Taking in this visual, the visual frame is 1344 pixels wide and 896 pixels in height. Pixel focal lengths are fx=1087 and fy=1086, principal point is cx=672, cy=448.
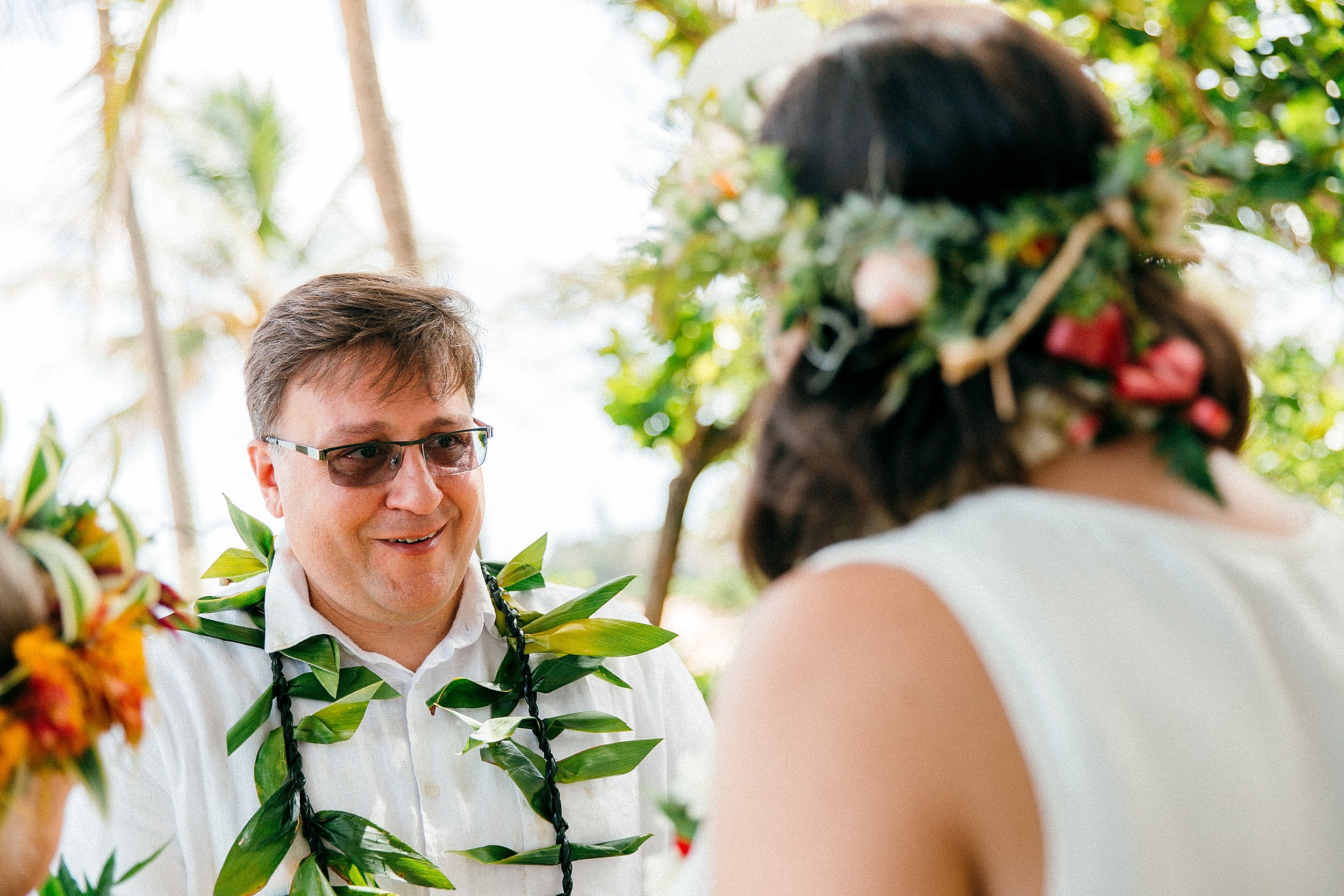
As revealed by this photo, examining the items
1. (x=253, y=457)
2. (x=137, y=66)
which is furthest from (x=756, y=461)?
(x=137, y=66)

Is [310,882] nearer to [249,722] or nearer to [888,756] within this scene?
[249,722]

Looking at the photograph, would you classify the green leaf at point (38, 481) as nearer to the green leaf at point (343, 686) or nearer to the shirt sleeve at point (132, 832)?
the shirt sleeve at point (132, 832)

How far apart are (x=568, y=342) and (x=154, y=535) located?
2.94m

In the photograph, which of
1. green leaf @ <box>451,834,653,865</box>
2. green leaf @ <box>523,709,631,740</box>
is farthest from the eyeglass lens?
green leaf @ <box>451,834,653,865</box>

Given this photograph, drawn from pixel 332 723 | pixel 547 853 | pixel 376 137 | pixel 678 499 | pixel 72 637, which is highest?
pixel 376 137

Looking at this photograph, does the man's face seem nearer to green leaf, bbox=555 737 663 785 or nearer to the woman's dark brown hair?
green leaf, bbox=555 737 663 785

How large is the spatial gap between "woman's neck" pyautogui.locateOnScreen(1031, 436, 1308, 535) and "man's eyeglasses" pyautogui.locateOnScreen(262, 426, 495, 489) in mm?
1666

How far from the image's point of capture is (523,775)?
2.29 meters

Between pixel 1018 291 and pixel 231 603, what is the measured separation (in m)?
1.93

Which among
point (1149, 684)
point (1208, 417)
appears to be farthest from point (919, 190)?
point (1149, 684)

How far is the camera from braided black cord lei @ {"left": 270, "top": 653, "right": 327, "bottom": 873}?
213 centimetres

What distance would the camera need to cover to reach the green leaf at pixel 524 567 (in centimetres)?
262

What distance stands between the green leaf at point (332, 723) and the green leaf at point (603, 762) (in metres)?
0.43

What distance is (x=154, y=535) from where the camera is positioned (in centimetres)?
142
